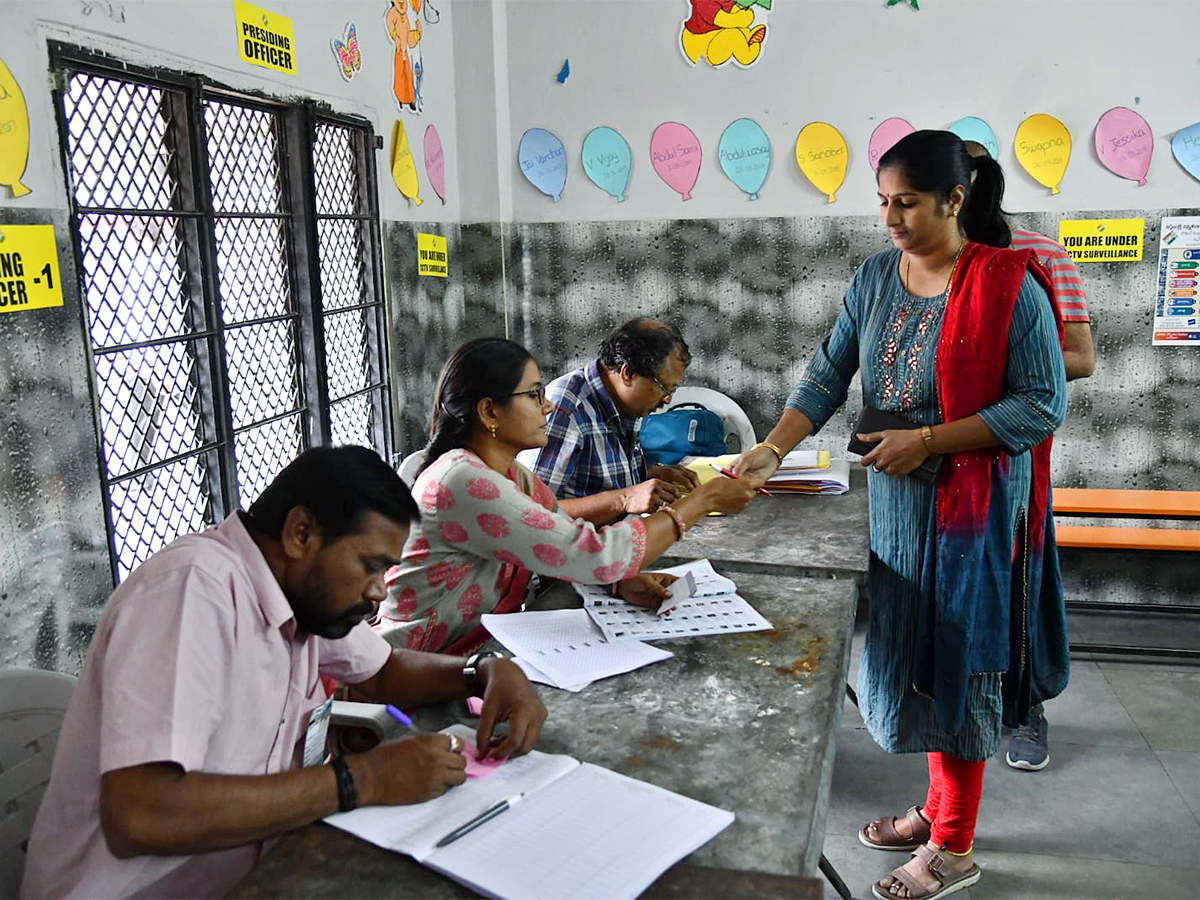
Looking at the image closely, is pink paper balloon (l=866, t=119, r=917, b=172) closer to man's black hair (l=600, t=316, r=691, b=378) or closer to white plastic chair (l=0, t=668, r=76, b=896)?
man's black hair (l=600, t=316, r=691, b=378)

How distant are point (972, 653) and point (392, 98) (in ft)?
8.63

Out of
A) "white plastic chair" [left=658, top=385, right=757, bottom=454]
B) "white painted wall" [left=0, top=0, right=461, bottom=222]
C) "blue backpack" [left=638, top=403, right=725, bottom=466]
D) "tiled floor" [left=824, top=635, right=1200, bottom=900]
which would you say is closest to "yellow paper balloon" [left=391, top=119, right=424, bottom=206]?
"white painted wall" [left=0, top=0, right=461, bottom=222]

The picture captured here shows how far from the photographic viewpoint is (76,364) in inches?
80.9

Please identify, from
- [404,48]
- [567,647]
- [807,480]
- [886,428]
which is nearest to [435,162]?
[404,48]

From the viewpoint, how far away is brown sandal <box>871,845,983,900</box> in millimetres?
2307

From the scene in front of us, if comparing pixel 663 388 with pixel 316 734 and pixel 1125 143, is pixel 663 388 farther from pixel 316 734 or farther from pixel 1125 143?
pixel 1125 143

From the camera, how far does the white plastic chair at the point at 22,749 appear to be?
1.32m

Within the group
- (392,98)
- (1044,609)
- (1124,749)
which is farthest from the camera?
(392,98)

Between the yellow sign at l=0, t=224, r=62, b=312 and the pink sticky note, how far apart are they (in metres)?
1.25

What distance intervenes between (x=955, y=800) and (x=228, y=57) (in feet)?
8.34

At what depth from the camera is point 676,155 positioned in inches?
163

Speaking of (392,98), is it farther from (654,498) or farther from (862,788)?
(862,788)

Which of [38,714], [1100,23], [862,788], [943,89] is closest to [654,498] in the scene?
[862,788]

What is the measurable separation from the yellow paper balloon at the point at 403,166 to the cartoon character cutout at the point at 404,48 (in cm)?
12
